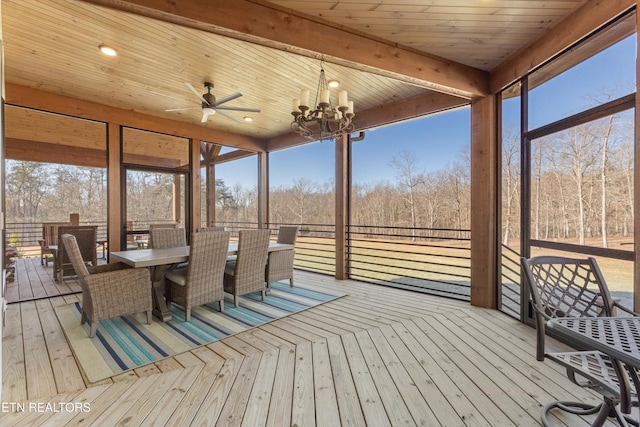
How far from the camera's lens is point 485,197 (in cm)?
339

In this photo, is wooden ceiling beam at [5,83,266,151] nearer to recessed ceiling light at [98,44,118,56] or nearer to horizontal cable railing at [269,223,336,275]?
recessed ceiling light at [98,44,118,56]

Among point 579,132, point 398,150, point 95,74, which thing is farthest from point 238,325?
point 398,150

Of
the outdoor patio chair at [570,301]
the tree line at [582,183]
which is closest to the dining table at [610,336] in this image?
the outdoor patio chair at [570,301]

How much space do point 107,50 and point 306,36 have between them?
207 cm

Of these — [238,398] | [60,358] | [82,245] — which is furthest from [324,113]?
[82,245]

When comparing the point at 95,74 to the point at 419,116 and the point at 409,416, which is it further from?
the point at 409,416

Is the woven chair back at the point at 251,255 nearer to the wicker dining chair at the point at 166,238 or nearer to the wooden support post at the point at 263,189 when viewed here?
the wicker dining chair at the point at 166,238

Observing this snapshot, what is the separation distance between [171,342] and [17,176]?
3696 millimetres

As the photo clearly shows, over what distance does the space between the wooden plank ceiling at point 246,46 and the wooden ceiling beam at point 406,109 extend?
0.02 meters

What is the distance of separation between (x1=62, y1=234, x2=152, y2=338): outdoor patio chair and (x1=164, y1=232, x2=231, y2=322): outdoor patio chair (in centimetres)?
29

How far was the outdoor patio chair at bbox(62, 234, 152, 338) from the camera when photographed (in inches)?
99.7

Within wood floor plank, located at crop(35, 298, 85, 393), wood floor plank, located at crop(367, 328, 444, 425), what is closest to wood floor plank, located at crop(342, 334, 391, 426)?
wood floor plank, located at crop(367, 328, 444, 425)

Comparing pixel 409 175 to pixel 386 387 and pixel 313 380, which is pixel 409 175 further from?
pixel 313 380

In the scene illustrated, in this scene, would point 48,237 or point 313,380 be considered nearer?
point 313,380
